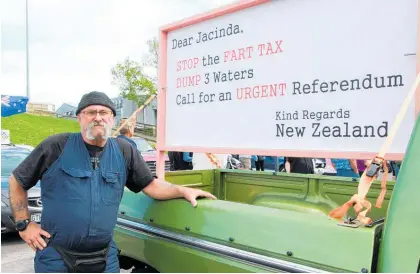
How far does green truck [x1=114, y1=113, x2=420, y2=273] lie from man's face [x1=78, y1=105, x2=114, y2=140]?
0.62 m

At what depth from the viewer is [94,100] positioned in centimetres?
272

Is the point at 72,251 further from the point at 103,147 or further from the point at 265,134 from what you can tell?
the point at 265,134

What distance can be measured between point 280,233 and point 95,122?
4.50 feet

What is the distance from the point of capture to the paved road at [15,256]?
210 inches

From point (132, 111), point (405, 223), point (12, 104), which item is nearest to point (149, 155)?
point (12, 104)

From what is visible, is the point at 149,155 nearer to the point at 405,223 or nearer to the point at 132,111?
the point at 405,223

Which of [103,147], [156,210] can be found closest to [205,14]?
[103,147]

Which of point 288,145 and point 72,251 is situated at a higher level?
point 288,145

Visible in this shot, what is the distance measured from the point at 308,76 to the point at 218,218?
1.11 m

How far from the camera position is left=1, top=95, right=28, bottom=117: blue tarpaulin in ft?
39.2

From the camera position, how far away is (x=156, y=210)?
9.50ft

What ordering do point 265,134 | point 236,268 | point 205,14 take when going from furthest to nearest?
point 205,14
point 265,134
point 236,268

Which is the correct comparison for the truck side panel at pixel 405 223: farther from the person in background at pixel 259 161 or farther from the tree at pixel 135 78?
the tree at pixel 135 78

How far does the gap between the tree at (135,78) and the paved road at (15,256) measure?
2337cm
